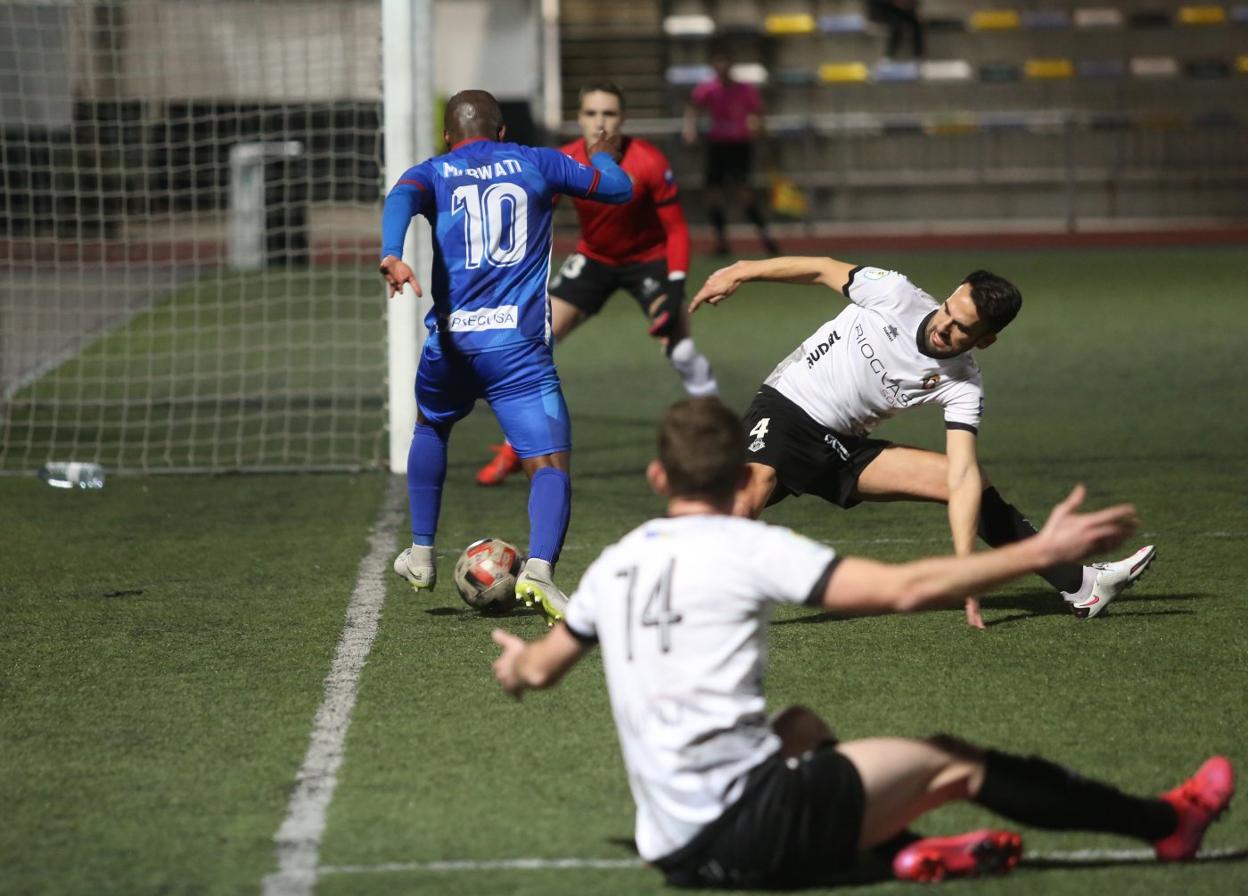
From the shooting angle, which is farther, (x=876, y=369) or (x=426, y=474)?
(x=426, y=474)

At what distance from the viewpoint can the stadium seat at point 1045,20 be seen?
93.1 ft

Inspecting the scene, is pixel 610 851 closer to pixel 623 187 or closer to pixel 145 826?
pixel 145 826

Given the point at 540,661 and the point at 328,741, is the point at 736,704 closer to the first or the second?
the point at 540,661

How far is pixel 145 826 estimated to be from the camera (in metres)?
4.41

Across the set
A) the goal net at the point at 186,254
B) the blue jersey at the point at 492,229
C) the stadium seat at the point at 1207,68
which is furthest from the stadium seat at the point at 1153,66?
the blue jersey at the point at 492,229

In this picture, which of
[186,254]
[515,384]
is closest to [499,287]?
[515,384]

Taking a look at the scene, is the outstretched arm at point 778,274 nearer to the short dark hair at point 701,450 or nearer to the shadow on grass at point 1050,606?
the shadow on grass at point 1050,606

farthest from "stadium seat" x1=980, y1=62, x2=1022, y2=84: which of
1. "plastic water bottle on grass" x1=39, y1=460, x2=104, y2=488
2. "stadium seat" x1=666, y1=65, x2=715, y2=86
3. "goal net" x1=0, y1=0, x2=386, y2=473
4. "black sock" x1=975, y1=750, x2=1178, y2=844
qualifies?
"black sock" x1=975, y1=750, x2=1178, y2=844

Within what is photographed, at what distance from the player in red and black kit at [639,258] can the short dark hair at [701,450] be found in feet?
22.0

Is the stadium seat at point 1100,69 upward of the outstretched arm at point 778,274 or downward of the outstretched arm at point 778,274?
upward

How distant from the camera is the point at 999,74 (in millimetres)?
27828

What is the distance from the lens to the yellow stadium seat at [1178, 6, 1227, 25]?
28.7m

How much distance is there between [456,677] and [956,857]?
2.21 m

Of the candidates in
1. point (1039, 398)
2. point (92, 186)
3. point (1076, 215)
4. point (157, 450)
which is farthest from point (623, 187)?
point (1076, 215)
